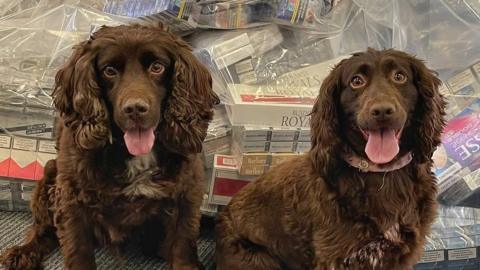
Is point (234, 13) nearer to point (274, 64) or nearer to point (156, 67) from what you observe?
point (274, 64)

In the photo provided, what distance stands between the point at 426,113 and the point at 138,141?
32.1 inches

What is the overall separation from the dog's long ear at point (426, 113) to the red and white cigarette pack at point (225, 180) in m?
0.87

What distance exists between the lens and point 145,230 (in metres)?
2.09

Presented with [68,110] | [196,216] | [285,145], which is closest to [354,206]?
[196,216]

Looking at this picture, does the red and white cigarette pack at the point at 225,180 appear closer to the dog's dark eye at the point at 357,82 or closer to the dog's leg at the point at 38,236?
the dog's leg at the point at 38,236

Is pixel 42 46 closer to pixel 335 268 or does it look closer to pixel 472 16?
pixel 335 268

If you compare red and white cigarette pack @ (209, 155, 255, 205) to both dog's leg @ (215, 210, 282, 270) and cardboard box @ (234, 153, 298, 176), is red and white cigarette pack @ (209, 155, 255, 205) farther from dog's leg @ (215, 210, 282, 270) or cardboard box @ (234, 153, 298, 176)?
dog's leg @ (215, 210, 282, 270)

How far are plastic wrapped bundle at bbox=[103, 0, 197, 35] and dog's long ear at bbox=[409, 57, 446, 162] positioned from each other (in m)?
1.14

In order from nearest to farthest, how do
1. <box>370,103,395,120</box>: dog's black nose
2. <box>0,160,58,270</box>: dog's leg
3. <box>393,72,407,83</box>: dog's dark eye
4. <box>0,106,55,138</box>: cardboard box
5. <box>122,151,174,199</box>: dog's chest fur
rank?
<box>370,103,395,120</box>: dog's black nose, <box>393,72,407,83</box>: dog's dark eye, <box>122,151,174,199</box>: dog's chest fur, <box>0,160,58,270</box>: dog's leg, <box>0,106,55,138</box>: cardboard box

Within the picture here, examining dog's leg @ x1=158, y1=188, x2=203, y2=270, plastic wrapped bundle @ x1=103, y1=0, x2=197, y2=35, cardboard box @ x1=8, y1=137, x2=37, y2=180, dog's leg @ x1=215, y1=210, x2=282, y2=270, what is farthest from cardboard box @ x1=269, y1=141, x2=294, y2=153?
cardboard box @ x1=8, y1=137, x2=37, y2=180

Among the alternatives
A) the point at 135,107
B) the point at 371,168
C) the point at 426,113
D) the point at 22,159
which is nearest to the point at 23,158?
the point at 22,159

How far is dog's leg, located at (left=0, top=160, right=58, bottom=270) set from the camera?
2154 millimetres

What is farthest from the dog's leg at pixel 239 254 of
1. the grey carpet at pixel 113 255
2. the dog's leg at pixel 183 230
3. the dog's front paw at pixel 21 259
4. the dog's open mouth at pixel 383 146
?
the dog's front paw at pixel 21 259

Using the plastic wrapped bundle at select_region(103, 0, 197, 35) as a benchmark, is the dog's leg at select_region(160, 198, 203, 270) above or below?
below
